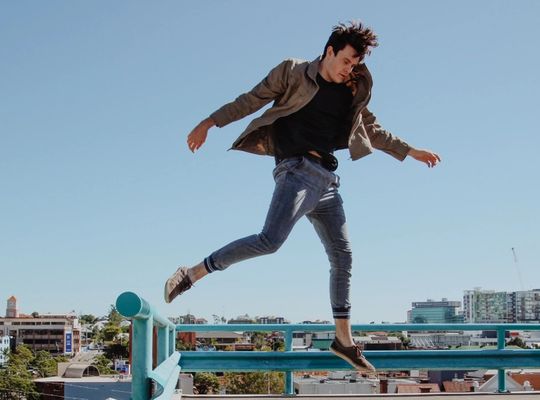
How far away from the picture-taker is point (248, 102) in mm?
4281

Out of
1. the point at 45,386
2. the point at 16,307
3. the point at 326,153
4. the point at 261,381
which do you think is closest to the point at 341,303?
the point at 326,153

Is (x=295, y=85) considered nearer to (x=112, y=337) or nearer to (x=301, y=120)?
(x=301, y=120)

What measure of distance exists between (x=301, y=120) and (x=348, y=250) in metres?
0.80

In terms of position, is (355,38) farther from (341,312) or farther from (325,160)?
(341,312)

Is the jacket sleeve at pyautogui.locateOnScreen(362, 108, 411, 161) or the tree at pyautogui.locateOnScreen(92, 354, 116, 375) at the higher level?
the jacket sleeve at pyautogui.locateOnScreen(362, 108, 411, 161)

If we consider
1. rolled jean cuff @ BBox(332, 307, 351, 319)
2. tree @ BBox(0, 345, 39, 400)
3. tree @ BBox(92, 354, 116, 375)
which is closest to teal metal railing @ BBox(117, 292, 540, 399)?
rolled jean cuff @ BBox(332, 307, 351, 319)

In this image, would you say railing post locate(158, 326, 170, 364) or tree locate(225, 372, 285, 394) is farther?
tree locate(225, 372, 285, 394)

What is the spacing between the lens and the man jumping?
13.3ft

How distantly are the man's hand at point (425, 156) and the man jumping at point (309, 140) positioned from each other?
1.64 ft

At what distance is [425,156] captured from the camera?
494 cm

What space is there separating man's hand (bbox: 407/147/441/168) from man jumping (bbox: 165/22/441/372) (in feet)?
1.64

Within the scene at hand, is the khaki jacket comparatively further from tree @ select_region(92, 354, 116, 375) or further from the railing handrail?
tree @ select_region(92, 354, 116, 375)

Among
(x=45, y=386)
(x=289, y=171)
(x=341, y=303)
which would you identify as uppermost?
(x=289, y=171)

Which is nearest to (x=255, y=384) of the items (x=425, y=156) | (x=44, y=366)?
(x=44, y=366)
